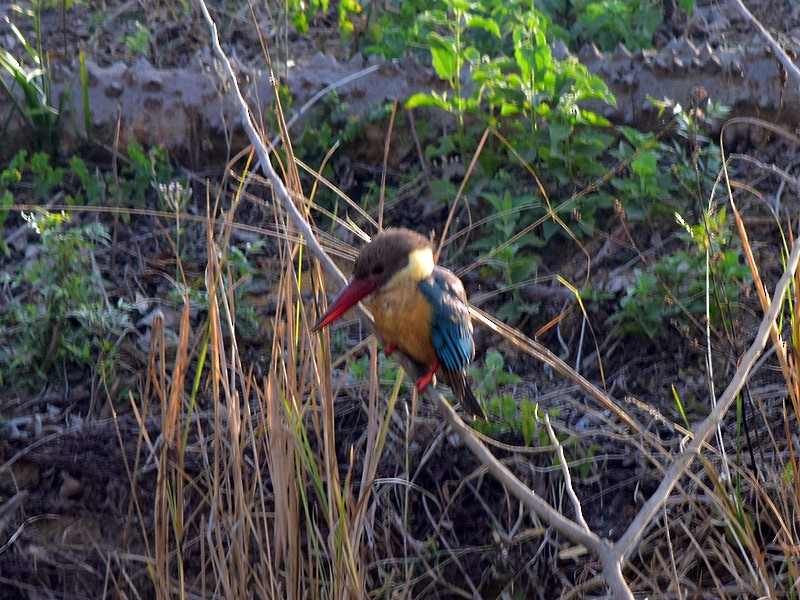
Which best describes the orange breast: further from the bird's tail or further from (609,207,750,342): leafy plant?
(609,207,750,342): leafy plant

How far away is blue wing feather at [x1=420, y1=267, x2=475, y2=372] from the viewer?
2645 mm

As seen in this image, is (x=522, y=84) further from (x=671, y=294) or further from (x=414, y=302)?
(x=414, y=302)

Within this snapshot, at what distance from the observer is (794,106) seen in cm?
394

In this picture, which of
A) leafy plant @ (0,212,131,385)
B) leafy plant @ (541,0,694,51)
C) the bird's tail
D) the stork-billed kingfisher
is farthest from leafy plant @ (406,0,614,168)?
leafy plant @ (0,212,131,385)

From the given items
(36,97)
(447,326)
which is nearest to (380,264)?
(447,326)

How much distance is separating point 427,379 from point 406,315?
18 centimetres

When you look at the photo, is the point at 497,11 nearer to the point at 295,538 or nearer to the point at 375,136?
the point at 375,136

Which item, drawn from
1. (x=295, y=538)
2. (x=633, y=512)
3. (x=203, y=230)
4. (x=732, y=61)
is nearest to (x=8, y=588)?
(x=295, y=538)

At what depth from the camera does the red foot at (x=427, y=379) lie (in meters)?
2.62

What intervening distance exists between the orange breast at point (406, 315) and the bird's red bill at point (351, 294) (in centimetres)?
6

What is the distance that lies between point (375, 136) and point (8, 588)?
7.35ft

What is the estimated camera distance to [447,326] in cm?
264

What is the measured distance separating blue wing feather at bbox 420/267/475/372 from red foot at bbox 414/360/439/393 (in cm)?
2

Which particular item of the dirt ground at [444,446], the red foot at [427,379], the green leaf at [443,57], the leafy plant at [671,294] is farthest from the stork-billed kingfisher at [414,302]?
the green leaf at [443,57]
